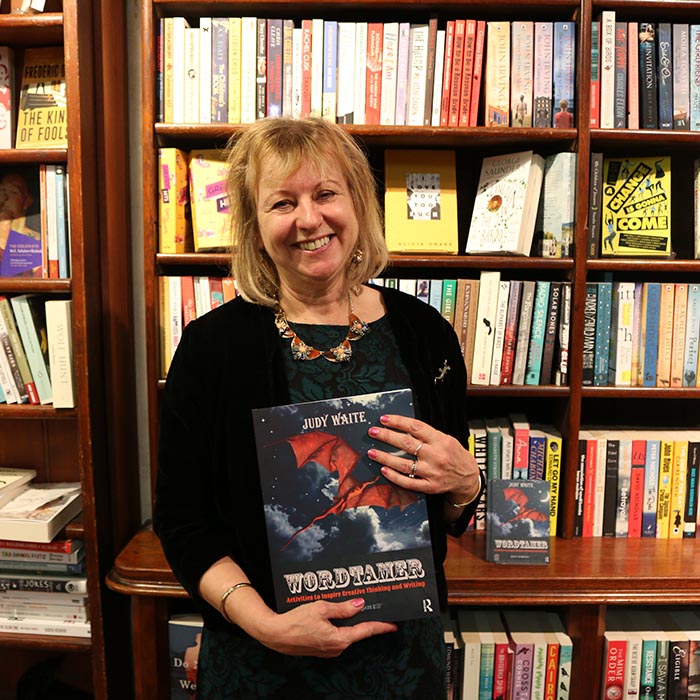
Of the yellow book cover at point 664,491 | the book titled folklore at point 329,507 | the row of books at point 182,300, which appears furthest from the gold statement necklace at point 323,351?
the yellow book cover at point 664,491

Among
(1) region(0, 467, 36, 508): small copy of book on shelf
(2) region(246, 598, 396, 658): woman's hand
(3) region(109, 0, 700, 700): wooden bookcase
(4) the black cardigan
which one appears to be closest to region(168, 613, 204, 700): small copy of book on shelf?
(3) region(109, 0, 700, 700): wooden bookcase

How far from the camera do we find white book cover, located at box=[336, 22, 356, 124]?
166cm

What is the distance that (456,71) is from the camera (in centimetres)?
167

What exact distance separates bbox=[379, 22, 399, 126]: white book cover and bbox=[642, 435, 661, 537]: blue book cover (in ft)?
3.68

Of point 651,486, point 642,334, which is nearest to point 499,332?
point 642,334

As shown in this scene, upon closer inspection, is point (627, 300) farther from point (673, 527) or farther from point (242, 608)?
point (242, 608)

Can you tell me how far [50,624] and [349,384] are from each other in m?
1.28

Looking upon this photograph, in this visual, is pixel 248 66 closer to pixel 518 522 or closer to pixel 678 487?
pixel 518 522

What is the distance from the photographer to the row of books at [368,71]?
1.65 m

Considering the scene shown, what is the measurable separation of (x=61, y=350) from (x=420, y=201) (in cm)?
102

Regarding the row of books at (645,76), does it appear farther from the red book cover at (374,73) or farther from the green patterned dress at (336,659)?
the green patterned dress at (336,659)

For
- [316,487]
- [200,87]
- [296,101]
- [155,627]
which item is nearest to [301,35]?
[296,101]

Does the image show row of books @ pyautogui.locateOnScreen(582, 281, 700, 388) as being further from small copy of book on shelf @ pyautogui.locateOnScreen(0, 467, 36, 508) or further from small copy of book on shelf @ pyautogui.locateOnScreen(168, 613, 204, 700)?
small copy of book on shelf @ pyautogui.locateOnScreen(0, 467, 36, 508)

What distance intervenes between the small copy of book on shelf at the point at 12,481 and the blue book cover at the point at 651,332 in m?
1.79
